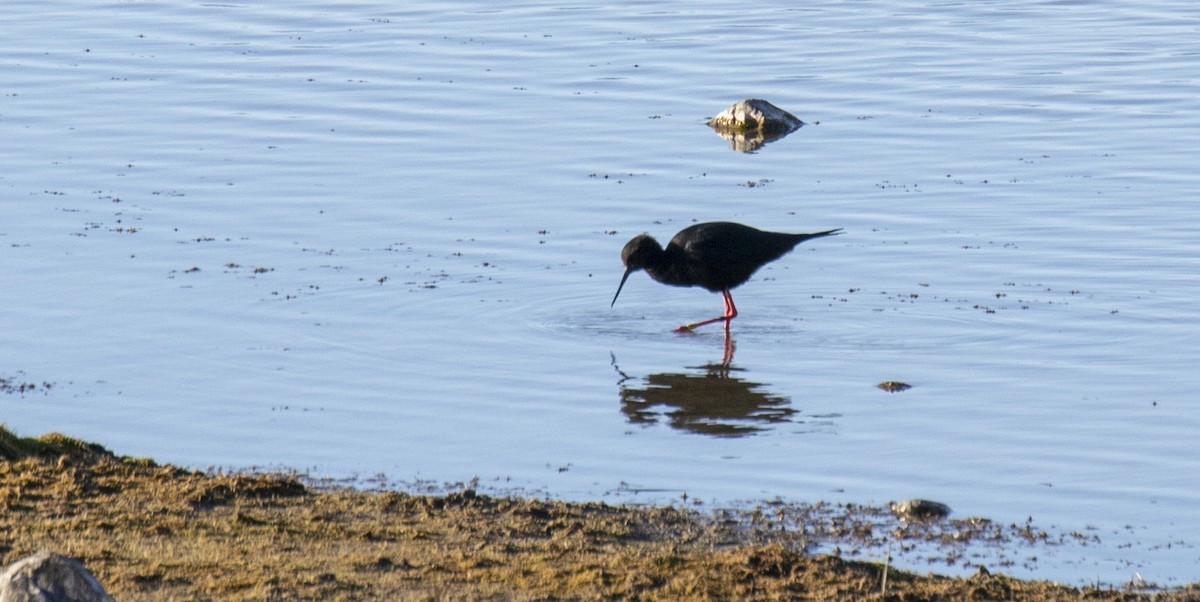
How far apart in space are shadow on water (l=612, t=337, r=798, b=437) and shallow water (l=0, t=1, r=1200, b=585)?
41 mm

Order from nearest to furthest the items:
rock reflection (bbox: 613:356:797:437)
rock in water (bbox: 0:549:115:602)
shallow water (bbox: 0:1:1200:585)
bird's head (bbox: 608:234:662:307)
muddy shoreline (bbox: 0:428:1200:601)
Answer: rock in water (bbox: 0:549:115:602)
muddy shoreline (bbox: 0:428:1200:601)
shallow water (bbox: 0:1:1200:585)
rock reflection (bbox: 613:356:797:437)
bird's head (bbox: 608:234:662:307)

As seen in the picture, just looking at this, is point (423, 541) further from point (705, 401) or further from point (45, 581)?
point (705, 401)

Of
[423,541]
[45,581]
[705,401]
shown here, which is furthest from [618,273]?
[45,581]

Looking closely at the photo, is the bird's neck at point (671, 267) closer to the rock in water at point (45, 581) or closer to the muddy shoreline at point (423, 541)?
the muddy shoreline at point (423, 541)

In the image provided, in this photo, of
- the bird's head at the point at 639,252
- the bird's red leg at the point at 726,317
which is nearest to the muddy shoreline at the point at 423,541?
the bird's red leg at the point at 726,317

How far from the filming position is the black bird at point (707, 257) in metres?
11.7

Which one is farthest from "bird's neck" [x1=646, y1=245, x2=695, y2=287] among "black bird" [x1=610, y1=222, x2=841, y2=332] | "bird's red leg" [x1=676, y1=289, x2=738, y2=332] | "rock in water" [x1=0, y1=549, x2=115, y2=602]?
"rock in water" [x1=0, y1=549, x2=115, y2=602]

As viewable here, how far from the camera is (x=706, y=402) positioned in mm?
10078

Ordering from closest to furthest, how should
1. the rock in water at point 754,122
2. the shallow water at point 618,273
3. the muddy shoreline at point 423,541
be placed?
the muddy shoreline at point 423,541 < the shallow water at point 618,273 < the rock in water at point 754,122

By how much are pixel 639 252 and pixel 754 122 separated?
20.8 feet

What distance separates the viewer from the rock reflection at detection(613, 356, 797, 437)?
9609 millimetres

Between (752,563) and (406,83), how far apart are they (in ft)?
46.0

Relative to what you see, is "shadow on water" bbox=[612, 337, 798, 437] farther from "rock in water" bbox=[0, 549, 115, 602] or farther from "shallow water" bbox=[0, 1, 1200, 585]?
"rock in water" bbox=[0, 549, 115, 602]

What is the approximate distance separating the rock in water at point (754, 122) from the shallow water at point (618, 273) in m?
0.30
